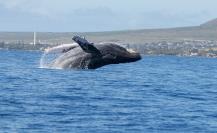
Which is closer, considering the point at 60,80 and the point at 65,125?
the point at 65,125

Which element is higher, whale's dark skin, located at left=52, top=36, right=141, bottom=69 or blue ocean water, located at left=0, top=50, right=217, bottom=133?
whale's dark skin, located at left=52, top=36, right=141, bottom=69

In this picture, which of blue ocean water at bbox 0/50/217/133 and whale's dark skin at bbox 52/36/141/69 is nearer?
blue ocean water at bbox 0/50/217/133

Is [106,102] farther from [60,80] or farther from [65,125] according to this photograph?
[60,80]

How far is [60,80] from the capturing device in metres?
35.9

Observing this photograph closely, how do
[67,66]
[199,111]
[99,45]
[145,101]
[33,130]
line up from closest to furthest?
[33,130] < [199,111] < [145,101] < [99,45] < [67,66]

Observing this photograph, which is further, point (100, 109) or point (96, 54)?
point (96, 54)

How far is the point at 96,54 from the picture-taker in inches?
1316

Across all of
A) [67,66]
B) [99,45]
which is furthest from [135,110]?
[67,66]

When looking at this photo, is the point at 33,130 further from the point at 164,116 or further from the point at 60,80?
the point at 60,80

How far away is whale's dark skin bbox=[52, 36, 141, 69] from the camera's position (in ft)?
108

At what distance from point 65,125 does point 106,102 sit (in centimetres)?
554

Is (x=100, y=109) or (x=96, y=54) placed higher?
(x=96, y=54)

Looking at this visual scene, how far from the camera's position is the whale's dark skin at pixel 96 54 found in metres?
32.9

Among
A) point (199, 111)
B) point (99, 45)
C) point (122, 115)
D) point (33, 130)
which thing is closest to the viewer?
point (33, 130)
